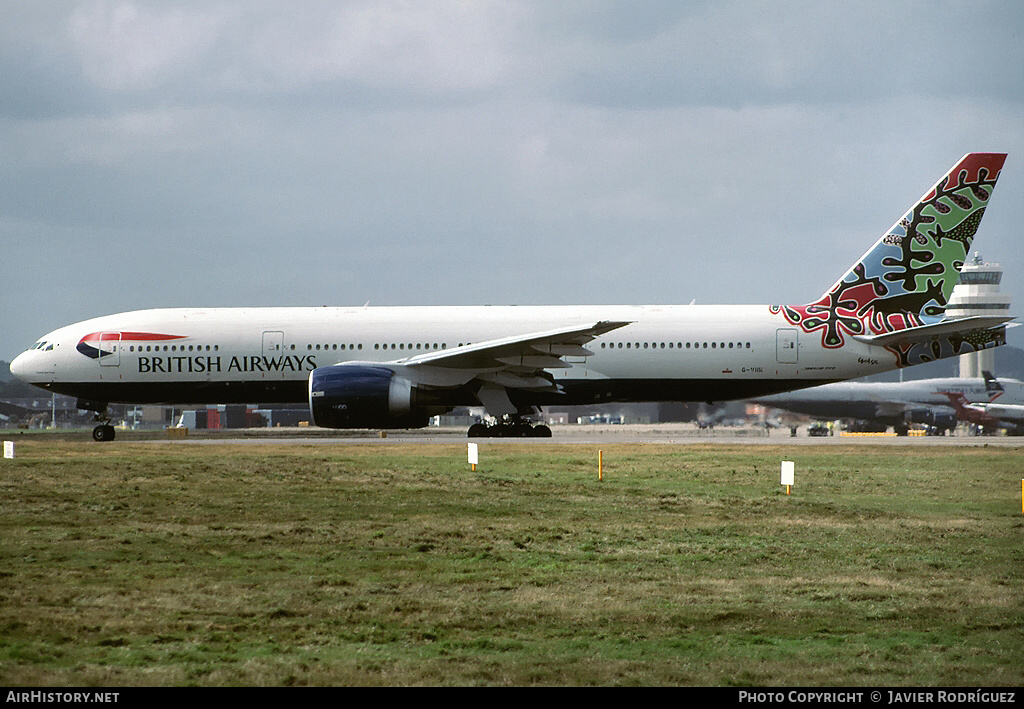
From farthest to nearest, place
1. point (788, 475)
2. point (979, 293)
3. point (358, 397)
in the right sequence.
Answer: point (979, 293) → point (358, 397) → point (788, 475)

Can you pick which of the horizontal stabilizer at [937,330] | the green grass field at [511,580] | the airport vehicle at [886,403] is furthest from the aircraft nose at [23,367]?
the airport vehicle at [886,403]

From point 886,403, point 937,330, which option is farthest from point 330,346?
point 886,403

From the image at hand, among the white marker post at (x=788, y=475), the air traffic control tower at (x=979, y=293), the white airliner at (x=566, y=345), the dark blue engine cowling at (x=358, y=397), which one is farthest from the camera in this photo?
the air traffic control tower at (x=979, y=293)

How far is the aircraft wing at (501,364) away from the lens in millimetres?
32156

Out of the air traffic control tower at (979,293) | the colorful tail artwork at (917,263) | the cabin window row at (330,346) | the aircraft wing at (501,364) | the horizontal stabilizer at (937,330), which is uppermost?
the air traffic control tower at (979,293)

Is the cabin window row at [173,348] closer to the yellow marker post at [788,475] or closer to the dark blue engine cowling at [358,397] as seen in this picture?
the dark blue engine cowling at [358,397]

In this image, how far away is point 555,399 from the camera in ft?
113

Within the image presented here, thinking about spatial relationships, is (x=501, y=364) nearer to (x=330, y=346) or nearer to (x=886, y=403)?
(x=330, y=346)

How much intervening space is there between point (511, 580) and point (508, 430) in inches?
927

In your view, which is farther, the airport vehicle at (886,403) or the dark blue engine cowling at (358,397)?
the airport vehicle at (886,403)

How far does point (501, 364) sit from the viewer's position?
3312 cm

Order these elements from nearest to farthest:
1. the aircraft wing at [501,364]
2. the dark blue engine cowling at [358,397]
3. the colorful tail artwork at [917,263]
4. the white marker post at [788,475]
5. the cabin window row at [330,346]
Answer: the white marker post at [788,475] → the dark blue engine cowling at [358,397] → the aircraft wing at [501,364] → the colorful tail artwork at [917,263] → the cabin window row at [330,346]

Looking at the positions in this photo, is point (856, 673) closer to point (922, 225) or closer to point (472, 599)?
point (472, 599)

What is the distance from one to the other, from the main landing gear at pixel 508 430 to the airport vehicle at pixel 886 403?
24628 millimetres
